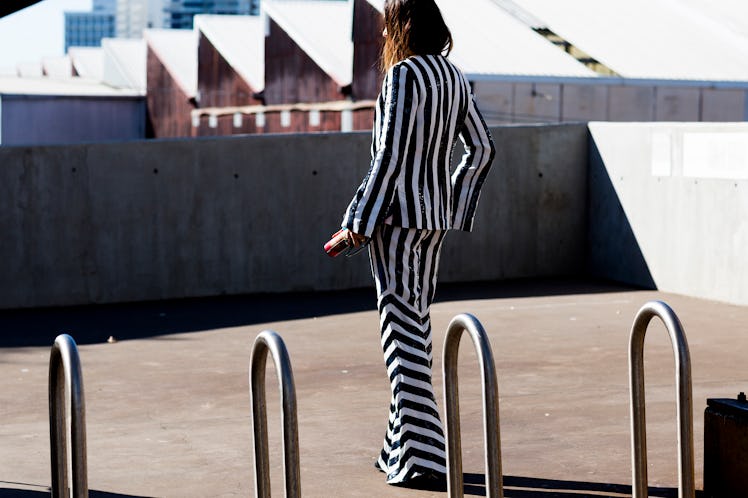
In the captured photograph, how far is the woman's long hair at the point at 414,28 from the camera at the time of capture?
570 cm

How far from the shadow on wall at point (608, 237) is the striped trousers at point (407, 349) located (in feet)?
26.2

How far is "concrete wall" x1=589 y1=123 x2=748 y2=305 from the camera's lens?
39.8 ft

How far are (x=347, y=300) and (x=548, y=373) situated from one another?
4.21 metres

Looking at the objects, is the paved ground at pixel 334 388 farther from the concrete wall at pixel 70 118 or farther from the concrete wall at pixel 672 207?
the concrete wall at pixel 70 118

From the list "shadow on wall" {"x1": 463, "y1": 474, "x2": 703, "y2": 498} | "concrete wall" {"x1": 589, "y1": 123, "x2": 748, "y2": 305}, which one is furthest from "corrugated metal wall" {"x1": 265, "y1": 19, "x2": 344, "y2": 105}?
"shadow on wall" {"x1": 463, "y1": 474, "x2": 703, "y2": 498}

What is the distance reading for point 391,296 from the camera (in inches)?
227

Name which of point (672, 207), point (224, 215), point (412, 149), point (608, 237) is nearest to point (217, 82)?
point (608, 237)

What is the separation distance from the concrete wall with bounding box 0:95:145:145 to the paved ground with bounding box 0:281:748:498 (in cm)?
3395

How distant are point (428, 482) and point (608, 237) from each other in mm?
8603

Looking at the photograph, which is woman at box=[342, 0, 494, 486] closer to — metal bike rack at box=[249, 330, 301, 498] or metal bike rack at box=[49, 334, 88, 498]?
metal bike rack at box=[249, 330, 301, 498]

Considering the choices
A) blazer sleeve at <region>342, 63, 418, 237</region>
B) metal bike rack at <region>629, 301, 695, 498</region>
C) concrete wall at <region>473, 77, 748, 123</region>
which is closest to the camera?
metal bike rack at <region>629, 301, 695, 498</region>

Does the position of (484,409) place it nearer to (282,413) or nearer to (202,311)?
(282,413)

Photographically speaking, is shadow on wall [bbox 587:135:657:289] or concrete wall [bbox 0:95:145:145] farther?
concrete wall [bbox 0:95:145:145]

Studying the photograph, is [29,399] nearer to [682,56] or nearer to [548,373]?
[548,373]
